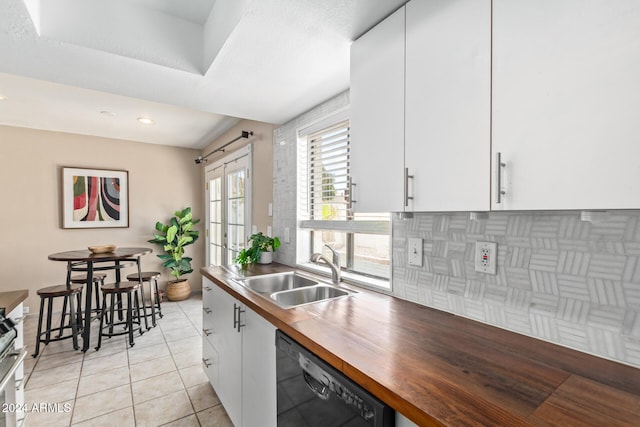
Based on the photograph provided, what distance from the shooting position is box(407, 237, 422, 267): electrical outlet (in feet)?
4.70

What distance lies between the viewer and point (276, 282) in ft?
6.96

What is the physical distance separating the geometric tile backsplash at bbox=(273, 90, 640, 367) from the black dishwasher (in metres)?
0.65

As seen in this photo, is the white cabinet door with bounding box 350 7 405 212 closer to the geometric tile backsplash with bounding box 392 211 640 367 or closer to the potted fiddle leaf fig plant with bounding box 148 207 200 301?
the geometric tile backsplash with bounding box 392 211 640 367

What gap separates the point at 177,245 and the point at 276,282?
314cm

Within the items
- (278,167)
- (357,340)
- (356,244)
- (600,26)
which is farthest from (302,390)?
(278,167)

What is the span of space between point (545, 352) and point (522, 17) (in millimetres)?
1005

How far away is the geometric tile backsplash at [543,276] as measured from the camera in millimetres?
864

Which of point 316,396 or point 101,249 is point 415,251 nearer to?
point 316,396

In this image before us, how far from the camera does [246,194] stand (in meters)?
3.29

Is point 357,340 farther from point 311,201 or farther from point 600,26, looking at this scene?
point 311,201

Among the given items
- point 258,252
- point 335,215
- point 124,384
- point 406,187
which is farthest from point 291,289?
point 124,384

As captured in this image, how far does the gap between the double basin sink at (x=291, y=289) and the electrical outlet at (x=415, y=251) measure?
1.33 feet

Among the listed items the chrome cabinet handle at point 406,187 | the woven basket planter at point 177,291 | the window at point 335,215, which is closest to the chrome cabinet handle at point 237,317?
the window at point 335,215

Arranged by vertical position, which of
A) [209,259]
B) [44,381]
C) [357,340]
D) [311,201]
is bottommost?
[44,381]
